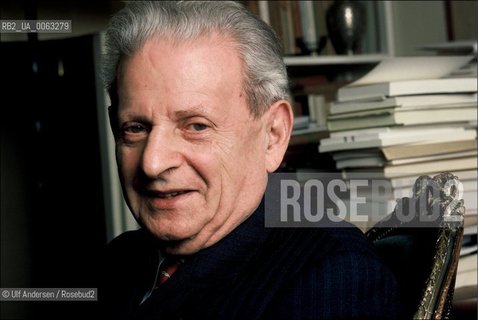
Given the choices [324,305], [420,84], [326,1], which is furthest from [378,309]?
[326,1]

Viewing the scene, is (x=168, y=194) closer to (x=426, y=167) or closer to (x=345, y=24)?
(x=426, y=167)

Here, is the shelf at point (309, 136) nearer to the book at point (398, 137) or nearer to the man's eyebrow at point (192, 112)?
the book at point (398, 137)

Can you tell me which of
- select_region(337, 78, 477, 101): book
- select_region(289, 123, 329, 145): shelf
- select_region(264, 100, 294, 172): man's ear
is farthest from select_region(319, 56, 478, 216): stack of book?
select_region(264, 100, 294, 172): man's ear

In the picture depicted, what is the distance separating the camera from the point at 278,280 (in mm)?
1153

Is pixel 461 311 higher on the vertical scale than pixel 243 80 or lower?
lower

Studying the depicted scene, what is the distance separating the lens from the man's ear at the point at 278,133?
1.34m

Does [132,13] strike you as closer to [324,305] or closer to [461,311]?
[324,305]

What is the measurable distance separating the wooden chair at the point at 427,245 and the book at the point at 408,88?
675 mm

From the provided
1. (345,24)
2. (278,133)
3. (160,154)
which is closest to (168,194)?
(160,154)

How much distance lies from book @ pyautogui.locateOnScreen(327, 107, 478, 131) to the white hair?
0.75 metres

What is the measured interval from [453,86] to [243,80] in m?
0.97

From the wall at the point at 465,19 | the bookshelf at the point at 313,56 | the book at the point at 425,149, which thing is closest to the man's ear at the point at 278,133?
the book at the point at 425,149

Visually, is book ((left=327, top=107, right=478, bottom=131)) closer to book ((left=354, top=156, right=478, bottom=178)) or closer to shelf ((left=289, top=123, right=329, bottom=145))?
book ((left=354, top=156, right=478, bottom=178))

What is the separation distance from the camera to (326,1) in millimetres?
2908
